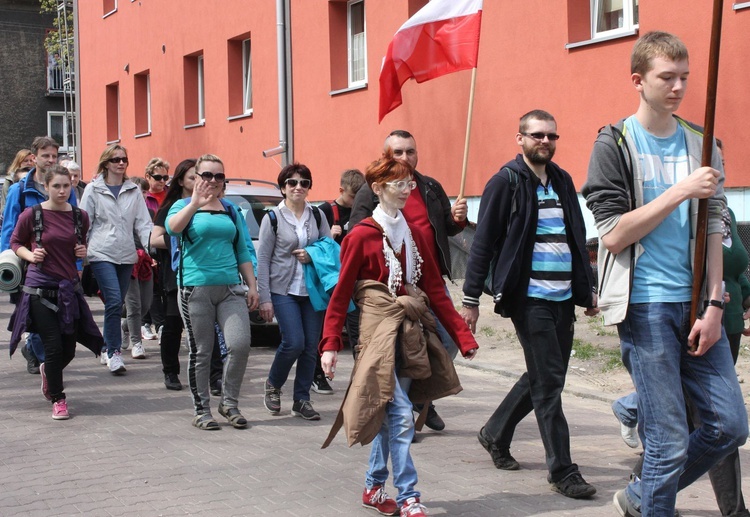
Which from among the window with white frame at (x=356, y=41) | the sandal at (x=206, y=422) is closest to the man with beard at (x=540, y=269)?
the sandal at (x=206, y=422)

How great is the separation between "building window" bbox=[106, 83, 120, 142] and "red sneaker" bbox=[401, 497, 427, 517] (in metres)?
26.5

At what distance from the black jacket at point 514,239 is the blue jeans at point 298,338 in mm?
2216

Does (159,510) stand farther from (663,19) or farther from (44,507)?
(663,19)

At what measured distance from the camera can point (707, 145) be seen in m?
3.84

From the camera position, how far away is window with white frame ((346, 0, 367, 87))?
18.2m

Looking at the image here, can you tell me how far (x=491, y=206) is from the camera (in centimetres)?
566

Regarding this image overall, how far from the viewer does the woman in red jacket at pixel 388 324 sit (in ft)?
16.4

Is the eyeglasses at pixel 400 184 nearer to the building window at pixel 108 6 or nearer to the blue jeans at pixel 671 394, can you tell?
the blue jeans at pixel 671 394

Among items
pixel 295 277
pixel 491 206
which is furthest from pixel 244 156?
pixel 491 206

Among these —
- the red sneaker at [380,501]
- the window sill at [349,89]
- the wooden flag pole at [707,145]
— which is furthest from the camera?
the window sill at [349,89]

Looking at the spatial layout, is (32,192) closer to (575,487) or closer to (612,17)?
(575,487)

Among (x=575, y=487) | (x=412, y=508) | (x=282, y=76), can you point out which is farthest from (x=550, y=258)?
(x=282, y=76)

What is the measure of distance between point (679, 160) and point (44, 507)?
3.54 meters

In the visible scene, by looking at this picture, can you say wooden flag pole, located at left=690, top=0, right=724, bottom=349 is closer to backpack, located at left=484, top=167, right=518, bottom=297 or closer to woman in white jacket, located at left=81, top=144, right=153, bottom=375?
backpack, located at left=484, top=167, right=518, bottom=297
